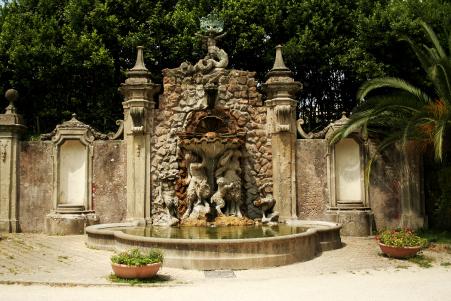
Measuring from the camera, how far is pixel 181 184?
15.1 m

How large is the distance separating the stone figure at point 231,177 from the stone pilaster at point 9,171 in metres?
6.50

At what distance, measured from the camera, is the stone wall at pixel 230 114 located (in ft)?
50.4

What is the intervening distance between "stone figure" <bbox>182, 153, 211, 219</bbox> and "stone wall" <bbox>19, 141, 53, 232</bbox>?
4614 mm

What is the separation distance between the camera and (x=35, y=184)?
612 inches

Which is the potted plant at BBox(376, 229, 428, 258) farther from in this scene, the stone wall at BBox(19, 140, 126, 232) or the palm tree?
the stone wall at BBox(19, 140, 126, 232)

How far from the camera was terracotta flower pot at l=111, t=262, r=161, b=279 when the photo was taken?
27.3 feet

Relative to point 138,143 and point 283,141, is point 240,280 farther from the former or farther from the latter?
point 138,143

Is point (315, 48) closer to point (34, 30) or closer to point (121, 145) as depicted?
point (121, 145)

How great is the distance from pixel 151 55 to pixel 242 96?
7463 mm

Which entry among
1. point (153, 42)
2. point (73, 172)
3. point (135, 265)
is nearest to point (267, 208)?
point (73, 172)

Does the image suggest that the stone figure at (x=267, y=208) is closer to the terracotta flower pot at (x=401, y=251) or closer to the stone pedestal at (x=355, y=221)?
the stone pedestal at (x=355, y=221)

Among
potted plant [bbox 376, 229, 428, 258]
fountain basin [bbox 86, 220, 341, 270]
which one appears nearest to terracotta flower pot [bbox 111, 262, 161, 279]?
fountain basin [bbox 86, 220, 341, 270]

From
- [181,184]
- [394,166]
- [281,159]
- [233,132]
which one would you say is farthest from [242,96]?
[394,166]

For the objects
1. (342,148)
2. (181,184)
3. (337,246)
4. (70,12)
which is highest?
(70,12)
